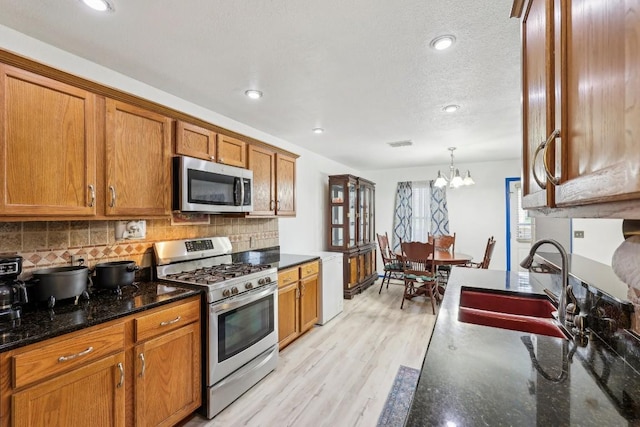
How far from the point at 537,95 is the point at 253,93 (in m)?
2.12

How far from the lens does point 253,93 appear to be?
248cm

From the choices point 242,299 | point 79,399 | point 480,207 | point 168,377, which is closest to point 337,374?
point 242,299

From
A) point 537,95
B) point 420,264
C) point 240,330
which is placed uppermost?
point 537,95

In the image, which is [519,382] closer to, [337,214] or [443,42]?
[443,42]

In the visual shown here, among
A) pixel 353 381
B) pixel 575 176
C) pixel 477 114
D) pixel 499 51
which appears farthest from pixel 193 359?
pixel 477 114

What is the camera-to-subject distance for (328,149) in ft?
14.8

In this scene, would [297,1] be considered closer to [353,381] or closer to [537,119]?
[537,119]

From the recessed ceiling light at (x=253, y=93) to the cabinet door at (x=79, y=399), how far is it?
2015mm

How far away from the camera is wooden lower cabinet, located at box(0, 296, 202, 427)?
1.21 metres

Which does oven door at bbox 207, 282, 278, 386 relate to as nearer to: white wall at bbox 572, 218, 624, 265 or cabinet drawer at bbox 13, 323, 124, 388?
cabinet drawer at bbox 13, 323, 124, 388

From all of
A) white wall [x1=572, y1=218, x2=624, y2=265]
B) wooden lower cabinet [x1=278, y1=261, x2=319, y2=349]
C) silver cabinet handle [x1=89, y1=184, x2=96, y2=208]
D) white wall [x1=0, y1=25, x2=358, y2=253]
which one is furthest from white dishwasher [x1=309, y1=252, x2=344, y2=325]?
white wall [x1=572, y1=218, x2=624, y2=265]

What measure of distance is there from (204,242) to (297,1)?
6.65 feet

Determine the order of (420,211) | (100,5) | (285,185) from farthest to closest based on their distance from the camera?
(420,211), (285,185), (100,5)

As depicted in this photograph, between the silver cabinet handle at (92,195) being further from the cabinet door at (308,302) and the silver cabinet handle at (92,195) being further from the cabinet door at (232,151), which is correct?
the cabinet door at (308,302)
